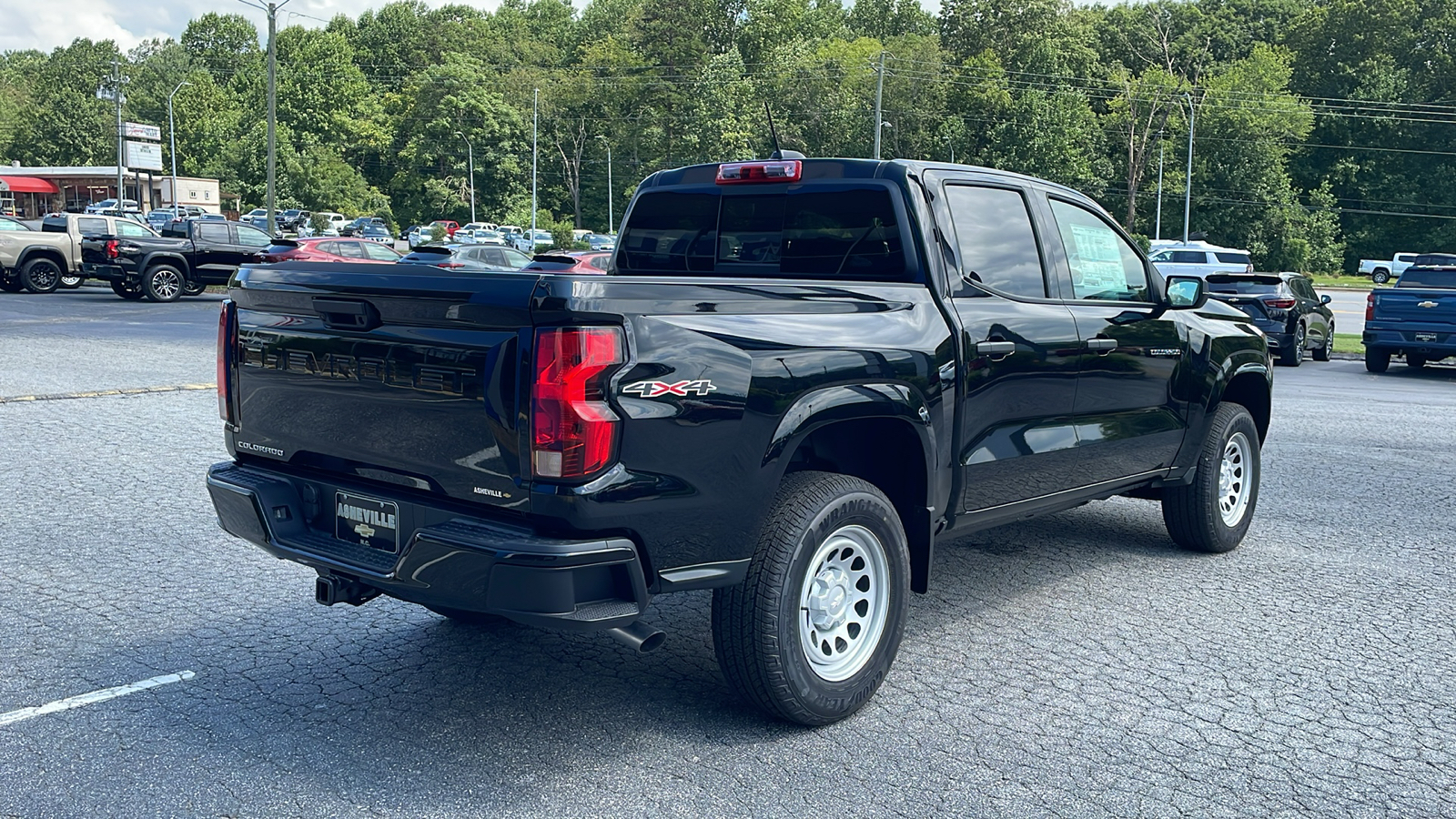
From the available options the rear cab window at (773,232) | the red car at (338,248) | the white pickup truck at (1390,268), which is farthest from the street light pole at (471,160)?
the rear cab window at (773,232)

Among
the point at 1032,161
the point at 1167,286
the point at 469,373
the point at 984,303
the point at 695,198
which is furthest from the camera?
the point at 1032,161

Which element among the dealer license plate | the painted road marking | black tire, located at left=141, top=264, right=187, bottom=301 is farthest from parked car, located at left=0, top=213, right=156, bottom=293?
the dealer license plate

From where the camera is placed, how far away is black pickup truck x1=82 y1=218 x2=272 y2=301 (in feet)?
86.3

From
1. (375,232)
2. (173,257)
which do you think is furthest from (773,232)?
(375,232)

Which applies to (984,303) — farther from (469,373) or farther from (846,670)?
(469,373)

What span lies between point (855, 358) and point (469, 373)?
1.33 metres

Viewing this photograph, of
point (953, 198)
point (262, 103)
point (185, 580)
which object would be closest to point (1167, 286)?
point (953, 198)

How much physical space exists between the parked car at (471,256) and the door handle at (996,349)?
23.1 m

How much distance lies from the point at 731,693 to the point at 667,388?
1.44 meters

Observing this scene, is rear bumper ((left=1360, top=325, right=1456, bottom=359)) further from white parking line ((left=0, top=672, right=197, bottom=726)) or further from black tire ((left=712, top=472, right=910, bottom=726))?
white parking line ((left=0, top=672, right=197, bottom=726))

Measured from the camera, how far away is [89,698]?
14.1 feet

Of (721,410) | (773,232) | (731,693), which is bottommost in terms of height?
(731,693)

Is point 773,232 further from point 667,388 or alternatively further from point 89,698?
point 89,698

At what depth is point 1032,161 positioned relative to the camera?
7575cm
